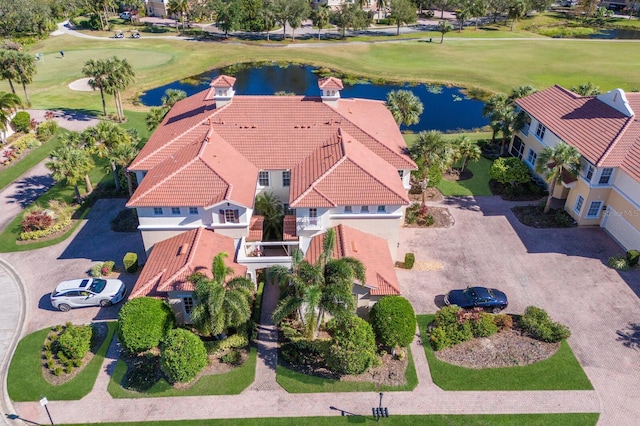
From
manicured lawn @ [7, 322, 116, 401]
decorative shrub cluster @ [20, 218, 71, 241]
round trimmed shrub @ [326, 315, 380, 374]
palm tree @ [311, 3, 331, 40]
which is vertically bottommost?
manicured lawn @ [7, 322, 116, 401]

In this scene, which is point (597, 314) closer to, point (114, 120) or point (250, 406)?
point (250, 406)

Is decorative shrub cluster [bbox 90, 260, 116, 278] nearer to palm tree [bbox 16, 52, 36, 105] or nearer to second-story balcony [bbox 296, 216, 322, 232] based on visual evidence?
second-story balcony [bbox 296, 216, 322, 232]

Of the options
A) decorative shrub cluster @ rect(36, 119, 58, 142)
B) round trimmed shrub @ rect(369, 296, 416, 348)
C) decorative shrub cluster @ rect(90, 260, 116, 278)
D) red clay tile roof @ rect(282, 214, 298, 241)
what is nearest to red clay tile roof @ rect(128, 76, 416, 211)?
red clay tile roof @ rect(282, 214, 298, 241)

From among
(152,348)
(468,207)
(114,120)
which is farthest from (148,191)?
(114,120)

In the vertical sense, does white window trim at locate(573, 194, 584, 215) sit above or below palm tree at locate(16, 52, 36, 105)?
below

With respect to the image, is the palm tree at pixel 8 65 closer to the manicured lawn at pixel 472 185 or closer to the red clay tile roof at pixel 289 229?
the red clay tile roof at pixel 289 229

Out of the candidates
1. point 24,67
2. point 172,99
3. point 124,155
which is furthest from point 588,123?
point 24,67
